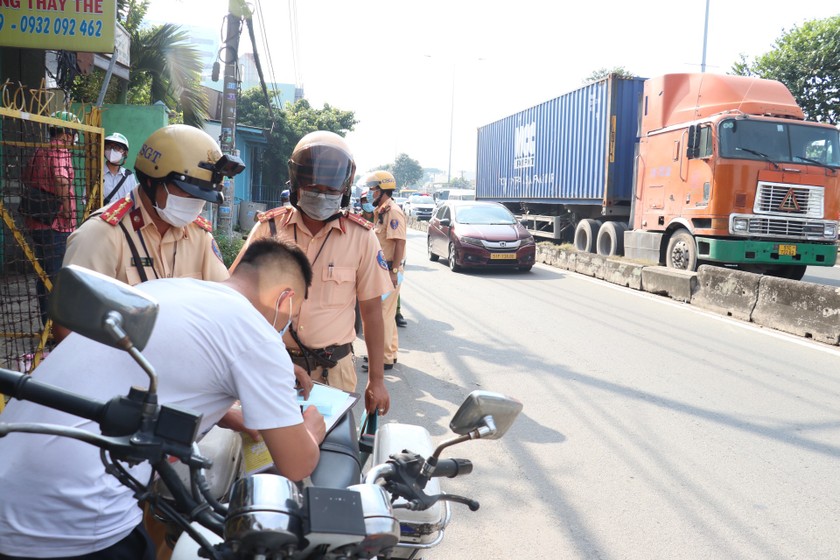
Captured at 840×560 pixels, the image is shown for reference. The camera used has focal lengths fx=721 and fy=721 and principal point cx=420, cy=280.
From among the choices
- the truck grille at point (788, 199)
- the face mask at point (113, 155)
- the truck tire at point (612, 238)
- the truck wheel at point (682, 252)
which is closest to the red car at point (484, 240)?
the truck tire at point (612, 238)

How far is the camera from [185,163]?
9.39 feet

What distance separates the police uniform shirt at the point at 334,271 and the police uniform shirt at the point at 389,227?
12.9 ft

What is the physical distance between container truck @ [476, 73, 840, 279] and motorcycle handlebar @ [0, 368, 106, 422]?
11.6m

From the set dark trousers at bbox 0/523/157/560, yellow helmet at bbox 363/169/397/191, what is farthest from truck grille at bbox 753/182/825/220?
dark trousers at bbox 0/523/157/560

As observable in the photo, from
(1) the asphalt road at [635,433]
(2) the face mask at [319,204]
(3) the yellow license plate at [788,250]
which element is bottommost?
(1) the asphalt road at [635,433]

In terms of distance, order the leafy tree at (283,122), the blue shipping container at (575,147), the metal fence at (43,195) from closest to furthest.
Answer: the metal fence at (43,195) < the blue shipping container at (575,147) < the leafy tree at (283,122)

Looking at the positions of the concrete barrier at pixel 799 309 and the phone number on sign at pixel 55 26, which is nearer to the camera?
the phone number on sign at pixel 55 26

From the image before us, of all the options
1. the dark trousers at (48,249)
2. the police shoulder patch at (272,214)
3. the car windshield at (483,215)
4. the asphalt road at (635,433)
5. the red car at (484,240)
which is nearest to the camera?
the police shoulder patch at (272,214)

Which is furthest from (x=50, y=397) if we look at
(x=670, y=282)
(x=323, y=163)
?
(x=670, y=282)

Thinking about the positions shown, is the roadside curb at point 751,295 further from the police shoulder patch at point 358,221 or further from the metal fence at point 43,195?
the metal fence at point 43,195

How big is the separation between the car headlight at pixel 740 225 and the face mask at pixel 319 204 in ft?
32.6

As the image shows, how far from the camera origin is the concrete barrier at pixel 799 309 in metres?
8.26

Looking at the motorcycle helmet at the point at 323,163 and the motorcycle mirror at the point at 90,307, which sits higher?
the motorcycle helmet at the point at 323,163

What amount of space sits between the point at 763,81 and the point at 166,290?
43.4 feet
